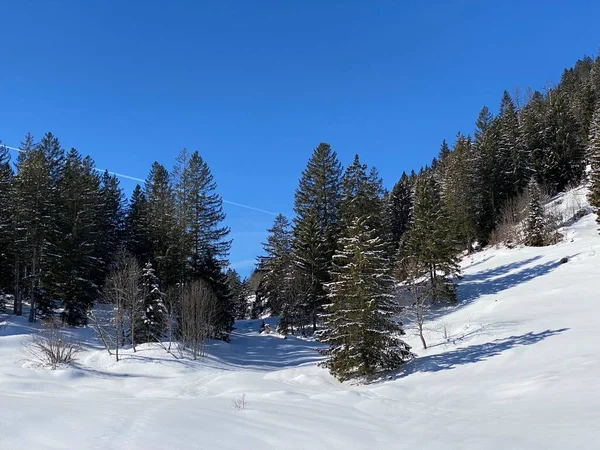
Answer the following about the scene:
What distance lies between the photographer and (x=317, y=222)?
4016cm

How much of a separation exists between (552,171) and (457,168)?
16429mm

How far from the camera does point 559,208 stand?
4622cm

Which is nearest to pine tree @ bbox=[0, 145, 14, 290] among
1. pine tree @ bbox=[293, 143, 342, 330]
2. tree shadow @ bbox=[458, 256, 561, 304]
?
pine tree @ bbox=[293, 143, 342, 330]

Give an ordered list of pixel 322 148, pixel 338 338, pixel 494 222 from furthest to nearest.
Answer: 1. pixel 494 222
2. pixel 322 148
3. pixel 338 338

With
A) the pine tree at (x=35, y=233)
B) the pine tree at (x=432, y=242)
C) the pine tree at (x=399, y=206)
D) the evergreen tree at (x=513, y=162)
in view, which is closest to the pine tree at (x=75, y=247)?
the pine tree at (x=35, y=233)

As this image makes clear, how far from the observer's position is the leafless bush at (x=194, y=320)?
89.5 feet

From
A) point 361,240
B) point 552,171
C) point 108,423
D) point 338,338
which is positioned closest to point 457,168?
point 552,171

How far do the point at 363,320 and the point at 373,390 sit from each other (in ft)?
13.3

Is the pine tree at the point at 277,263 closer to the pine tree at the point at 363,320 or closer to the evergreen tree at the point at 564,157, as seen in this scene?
the pine tree at the point at 363,320

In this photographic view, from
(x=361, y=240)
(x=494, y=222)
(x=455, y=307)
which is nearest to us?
(x=361, y=240)

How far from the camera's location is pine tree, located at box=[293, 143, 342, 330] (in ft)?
126

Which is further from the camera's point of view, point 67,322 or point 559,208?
point 559,208

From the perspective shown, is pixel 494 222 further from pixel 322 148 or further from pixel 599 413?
pixel 599 413

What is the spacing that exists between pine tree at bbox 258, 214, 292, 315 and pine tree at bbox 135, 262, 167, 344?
12612mm
